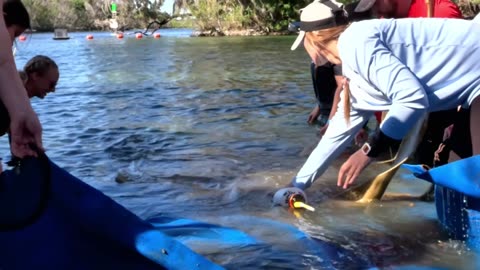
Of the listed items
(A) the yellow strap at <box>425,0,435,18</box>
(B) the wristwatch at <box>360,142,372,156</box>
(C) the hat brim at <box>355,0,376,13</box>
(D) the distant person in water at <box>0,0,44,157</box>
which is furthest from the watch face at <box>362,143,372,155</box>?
(D) the distant person in water at <box>0,0,44,157</box>

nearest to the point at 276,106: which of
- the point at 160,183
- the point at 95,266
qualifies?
the point at 160,183

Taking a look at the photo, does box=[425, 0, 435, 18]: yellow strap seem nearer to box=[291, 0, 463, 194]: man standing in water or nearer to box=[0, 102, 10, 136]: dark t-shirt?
box=[291, 0, 463, 194]: man standing in water

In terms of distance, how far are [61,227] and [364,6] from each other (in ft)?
9.47

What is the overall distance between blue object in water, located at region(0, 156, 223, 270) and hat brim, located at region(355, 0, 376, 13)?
8.54 ft

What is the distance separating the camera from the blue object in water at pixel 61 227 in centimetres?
276

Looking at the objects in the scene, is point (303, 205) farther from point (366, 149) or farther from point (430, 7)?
point (430, 7)

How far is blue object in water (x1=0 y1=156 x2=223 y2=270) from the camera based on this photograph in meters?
2.76

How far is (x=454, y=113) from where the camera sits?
4.53 metres

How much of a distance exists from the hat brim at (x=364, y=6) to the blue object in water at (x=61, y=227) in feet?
8.54

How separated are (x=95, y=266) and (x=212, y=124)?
6.42 m

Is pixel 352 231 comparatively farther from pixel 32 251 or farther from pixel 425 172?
pixel 32 251

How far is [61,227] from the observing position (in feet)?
9.21

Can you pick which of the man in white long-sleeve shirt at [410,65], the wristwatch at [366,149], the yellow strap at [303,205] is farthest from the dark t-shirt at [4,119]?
the yellow strap at [303,205]

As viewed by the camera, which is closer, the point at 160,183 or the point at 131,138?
the point at 160,183
